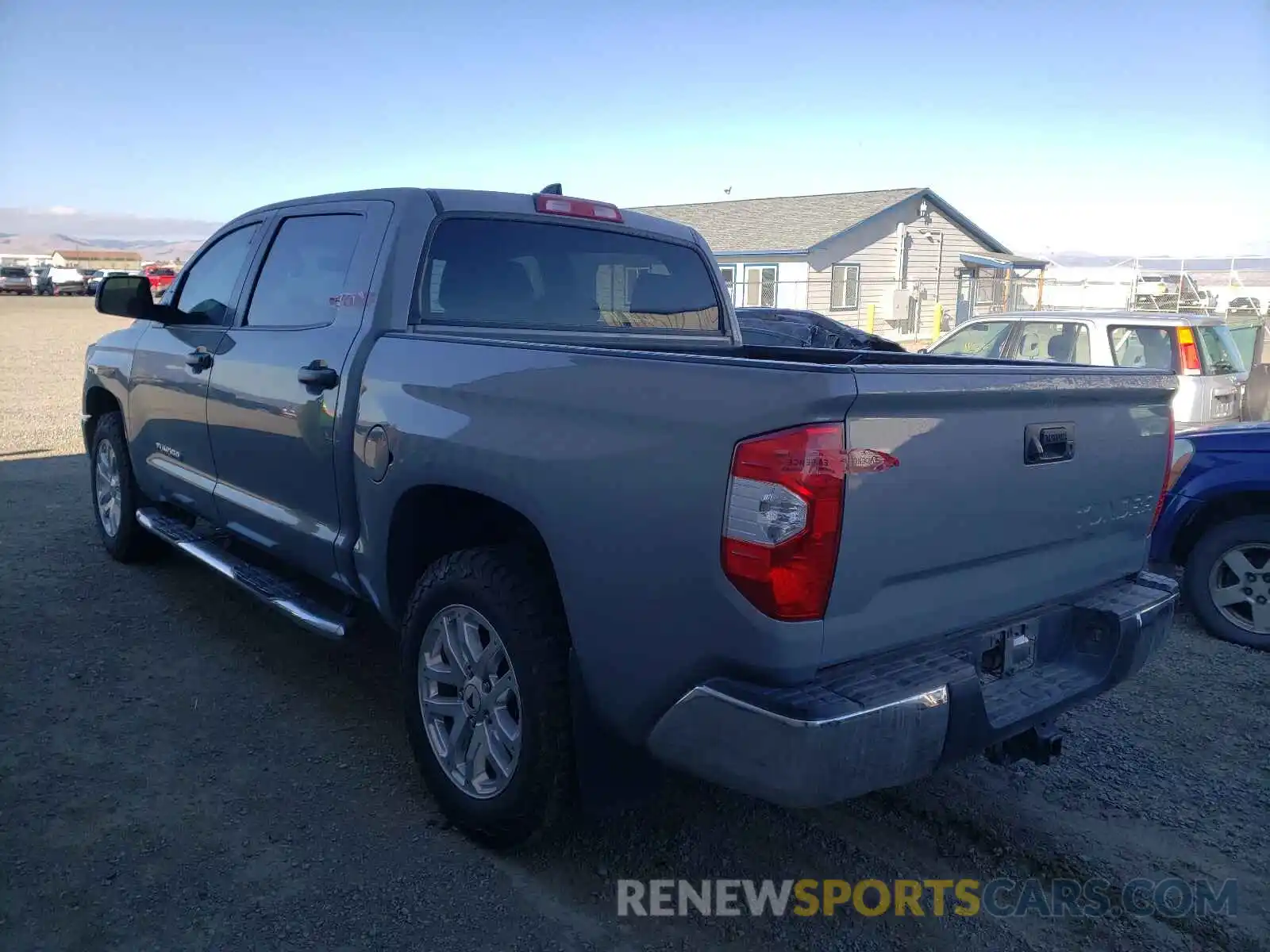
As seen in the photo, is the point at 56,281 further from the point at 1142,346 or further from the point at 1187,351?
the point at 1187,351

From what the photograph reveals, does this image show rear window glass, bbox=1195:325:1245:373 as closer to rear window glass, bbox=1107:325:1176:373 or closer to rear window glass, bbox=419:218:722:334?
rear window glass, bbox=1107:325:1176:373

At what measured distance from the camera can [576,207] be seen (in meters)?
4.19

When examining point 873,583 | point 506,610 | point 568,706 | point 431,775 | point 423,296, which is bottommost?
point 431,775

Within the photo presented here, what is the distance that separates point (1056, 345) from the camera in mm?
9438

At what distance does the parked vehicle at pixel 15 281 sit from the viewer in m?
51.0

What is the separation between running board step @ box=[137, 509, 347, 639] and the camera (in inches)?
145

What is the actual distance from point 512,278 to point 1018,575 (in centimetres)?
224

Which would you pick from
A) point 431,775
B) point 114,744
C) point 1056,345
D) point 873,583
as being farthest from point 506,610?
point 1056,345

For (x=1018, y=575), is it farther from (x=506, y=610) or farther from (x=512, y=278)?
(x=512, y=278)

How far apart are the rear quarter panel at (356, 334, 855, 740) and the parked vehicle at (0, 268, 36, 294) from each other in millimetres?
58218

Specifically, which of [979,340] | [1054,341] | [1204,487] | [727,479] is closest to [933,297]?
[979,340]

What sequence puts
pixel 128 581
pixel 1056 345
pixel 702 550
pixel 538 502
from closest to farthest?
1. pixel 702 550
2. pixel 538 502
3. pixel 128 581
4. pixel 1056 345

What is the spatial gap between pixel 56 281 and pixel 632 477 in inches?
2375

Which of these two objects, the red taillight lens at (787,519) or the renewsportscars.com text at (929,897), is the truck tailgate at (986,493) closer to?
the red taillight lens at (787,519)
